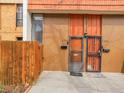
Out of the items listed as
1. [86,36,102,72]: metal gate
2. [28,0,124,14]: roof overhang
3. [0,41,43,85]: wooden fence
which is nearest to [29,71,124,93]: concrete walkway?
[0,41,43,85]: wooden fence

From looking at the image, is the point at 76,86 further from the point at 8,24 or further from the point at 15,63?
the point at 8,24

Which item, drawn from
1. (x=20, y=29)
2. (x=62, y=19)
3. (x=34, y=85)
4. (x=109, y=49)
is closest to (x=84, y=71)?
(x=109, y=49)

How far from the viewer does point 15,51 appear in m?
13.5

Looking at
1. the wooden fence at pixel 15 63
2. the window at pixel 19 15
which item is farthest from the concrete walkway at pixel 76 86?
the window at pixel 19 15

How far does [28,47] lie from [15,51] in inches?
25.0

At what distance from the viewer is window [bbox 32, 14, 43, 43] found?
2027cm

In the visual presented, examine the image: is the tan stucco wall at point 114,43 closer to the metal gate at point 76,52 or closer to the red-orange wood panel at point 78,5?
the red-orange wood panel at point 78,5

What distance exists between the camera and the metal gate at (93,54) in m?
20.1

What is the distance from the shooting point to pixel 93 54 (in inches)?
794

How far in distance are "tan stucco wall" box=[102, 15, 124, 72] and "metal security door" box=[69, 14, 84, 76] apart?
1.60 metres

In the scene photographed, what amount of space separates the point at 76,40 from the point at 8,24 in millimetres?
11443

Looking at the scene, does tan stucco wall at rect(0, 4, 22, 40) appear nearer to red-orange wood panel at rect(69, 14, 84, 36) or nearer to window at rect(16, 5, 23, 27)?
window at rect(16, 5, 23, 27)

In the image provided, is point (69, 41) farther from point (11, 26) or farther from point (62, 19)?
point (11, 26)

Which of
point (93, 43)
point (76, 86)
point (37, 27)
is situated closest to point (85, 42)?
point (93, 43)
